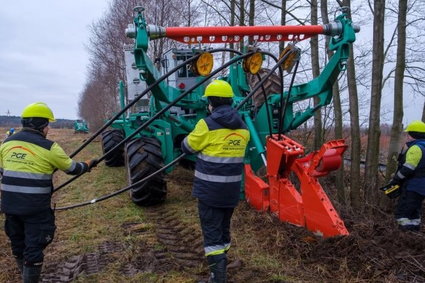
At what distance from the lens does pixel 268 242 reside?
16.0 feet

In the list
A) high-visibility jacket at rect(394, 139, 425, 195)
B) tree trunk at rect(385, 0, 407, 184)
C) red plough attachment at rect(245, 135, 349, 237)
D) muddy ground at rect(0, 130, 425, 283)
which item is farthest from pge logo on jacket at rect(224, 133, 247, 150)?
tree trunk at rect(385, 0, 407, 184)

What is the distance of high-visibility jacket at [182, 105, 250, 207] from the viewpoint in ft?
12.8

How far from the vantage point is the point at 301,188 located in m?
5.06

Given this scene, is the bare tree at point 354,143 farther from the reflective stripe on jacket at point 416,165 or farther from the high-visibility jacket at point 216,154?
the high-visibility jacket at point 216,154

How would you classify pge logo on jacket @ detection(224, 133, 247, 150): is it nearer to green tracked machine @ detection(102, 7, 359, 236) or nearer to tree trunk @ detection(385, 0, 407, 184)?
green tracked machine @ detection(102, 7, 359, 236)

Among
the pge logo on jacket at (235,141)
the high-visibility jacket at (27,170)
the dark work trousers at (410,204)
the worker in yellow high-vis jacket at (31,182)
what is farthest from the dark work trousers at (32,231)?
the dark work trousers at (410,204)

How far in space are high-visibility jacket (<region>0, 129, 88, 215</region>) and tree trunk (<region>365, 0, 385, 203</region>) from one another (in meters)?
6.54

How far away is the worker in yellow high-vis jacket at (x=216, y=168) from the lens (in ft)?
12.8

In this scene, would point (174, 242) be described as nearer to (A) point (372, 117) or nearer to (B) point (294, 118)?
(B) point (294, 118)

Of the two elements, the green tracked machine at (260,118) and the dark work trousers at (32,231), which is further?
the green tracked machine at (260,118)

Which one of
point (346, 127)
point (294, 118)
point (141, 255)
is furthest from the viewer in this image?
point (346, 127)

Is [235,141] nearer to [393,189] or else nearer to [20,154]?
[20,154]

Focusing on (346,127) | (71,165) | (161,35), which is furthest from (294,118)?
(346,127)

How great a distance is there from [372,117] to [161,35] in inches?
205
